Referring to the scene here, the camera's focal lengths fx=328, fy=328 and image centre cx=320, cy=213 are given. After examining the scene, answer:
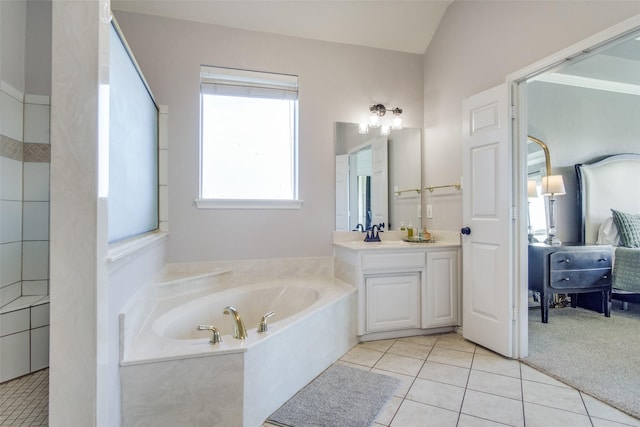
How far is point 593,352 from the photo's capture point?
2.43 m

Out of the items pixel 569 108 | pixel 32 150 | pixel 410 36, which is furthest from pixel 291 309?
pixel 569 108

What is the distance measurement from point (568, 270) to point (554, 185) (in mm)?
906

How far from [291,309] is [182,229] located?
3.69 ft

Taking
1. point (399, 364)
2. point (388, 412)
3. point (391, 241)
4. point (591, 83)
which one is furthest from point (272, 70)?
point (591, 83)

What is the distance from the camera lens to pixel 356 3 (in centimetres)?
287

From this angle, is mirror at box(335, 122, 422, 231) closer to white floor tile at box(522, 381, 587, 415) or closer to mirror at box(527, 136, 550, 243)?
mirror at box(527, 136, 550, 243)

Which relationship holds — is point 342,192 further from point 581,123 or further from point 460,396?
point 581,123

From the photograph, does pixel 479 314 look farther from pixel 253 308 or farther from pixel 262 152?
pixel 262 152

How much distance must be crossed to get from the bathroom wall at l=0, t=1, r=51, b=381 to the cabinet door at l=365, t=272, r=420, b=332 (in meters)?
2.19

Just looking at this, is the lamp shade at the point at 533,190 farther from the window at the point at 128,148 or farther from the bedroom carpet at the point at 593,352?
the window at the point at 128,148

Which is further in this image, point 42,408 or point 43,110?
point 43,110

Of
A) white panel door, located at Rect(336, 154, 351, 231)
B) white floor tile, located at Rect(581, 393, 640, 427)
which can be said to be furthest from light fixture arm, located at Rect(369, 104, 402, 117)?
white floor tile, located at Rect(581, 393, 640, 427)

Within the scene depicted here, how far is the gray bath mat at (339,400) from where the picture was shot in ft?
5.35

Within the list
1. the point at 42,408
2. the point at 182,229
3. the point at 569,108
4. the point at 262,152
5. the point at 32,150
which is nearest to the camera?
the point at 42,408
